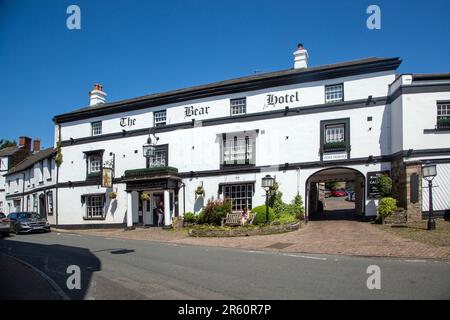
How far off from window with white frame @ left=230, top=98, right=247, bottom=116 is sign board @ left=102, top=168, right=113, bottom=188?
10328mm

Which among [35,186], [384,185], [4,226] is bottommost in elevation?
[4,226]

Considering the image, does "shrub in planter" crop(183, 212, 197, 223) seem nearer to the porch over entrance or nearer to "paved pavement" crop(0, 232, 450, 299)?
the porch over entrance

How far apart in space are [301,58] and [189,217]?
1327 centimetres

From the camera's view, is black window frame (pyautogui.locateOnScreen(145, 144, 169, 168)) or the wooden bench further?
black window frame (pyautogui.locateOnScreen(145, 144, 169, 168))

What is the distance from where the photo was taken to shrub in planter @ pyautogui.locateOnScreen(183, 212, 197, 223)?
22661 mm

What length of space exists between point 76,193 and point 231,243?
1821 cm

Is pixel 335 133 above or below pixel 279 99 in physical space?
below

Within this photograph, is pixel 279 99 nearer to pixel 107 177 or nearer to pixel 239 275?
pixel 107 177

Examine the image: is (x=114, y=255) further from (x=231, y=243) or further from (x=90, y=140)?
(x=90, y=140)

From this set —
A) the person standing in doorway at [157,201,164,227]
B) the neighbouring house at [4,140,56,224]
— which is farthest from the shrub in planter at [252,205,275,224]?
the neighbouring house at [4,140,56,224]

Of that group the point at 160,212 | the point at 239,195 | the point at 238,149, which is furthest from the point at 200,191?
the point at 238,149

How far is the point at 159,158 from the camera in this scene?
25.1 meters

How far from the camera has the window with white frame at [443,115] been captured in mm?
17359
